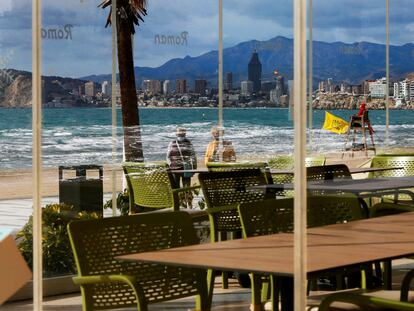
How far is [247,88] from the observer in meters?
5.45

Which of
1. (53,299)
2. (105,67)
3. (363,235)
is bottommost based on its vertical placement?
(53,299)

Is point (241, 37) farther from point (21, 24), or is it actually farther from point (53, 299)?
point (53, 299)

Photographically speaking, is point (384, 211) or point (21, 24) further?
point (384, 211)

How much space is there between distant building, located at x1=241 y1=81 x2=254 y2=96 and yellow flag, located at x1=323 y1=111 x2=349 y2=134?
0.39 m

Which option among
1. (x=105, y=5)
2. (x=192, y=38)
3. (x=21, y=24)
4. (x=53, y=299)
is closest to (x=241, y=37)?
(x=192, y=38)

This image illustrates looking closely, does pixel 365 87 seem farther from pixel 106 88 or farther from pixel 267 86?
pixel 106 88

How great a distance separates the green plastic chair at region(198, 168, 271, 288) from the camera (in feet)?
20.0

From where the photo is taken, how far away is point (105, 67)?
564 centimetres

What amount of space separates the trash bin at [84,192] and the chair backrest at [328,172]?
1.14m

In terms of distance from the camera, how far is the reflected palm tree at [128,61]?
5550mm

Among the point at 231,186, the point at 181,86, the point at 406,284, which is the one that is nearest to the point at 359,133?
the point at 231,186

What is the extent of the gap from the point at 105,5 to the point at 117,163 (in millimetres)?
909

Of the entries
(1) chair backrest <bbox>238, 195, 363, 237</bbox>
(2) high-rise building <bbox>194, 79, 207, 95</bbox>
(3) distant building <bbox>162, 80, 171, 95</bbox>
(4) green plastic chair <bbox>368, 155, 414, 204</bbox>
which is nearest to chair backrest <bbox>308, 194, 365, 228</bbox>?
(1) chair backrest <bbox>238, 195, 363, 237</bbox>

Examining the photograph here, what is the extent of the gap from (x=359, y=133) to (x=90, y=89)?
4.69 feet
